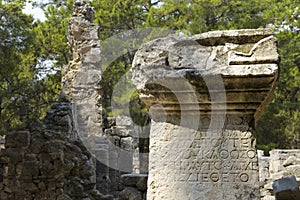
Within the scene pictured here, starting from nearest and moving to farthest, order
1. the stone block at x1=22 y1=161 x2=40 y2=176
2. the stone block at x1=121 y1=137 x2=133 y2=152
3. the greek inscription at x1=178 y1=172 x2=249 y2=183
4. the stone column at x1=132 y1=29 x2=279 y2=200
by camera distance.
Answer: the stone column at x1=132 y1=29 x2=279 y2=200 < the greek inscription at x1=178 y1=172 x2=249 y2=183 < the stone block at x1=22 y1=161 x2=40 y2=176 < the stone block at x1=121 y1=137 x2=133 y2=152

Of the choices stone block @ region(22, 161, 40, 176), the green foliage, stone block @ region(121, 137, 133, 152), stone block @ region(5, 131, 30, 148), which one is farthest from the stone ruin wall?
the green foliage

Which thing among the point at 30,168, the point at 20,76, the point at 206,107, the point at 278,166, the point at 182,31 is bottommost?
the point at 278,166

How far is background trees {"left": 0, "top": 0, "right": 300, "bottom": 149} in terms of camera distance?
16.9 meters

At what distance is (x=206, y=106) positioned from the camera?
8.77ft

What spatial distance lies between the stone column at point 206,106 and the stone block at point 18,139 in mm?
5122

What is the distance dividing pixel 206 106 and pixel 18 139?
17.9 feet

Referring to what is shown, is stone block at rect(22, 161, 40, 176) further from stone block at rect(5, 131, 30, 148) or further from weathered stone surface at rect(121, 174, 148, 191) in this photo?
weathered stone surface at rect(121, 174, 148, 191)

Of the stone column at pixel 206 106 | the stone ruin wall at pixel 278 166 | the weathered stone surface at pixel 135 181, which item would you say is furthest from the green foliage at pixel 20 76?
the stone column at pixel 206 106

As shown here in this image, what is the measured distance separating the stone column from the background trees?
44.8 ft

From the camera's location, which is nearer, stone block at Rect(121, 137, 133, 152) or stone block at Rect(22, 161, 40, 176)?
stone block at Rect(22, 161, 40, 176)

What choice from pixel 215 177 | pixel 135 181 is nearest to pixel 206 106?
pixel 215 177

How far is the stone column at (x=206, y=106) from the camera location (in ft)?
8.30

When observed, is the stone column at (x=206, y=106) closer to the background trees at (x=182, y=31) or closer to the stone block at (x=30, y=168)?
the stone block at (x=30, y=168)

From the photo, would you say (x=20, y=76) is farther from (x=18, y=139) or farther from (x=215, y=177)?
(x=215, y=177)
